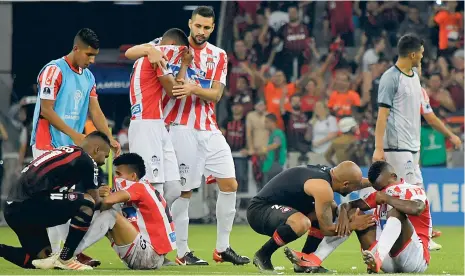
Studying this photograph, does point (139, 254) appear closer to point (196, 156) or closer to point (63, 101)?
point (196, 156)

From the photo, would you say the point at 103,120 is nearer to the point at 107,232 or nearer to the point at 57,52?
the point at 107,232

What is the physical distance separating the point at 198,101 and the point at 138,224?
1.73 metres

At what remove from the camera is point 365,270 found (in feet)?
33.4

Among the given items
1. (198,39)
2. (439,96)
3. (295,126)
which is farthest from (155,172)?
(439,96)

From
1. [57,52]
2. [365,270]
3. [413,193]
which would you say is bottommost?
[365,270]

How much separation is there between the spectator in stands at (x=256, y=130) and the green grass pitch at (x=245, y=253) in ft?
6.62

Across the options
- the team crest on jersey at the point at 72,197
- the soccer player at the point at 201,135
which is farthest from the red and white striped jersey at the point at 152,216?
the soccer player at the point at 201,135

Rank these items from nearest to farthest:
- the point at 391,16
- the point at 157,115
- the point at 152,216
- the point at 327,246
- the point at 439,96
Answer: the point at 327,246, the point at 152,216, the point at 157,115, the point at 439,96, the point at 391,16

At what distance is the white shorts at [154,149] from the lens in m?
10.9

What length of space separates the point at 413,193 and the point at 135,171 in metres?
2.56

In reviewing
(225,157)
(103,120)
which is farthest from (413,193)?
(103,120)

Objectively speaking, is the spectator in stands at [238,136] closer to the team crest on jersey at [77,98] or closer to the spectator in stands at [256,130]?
the spectator in stands at [256,130]

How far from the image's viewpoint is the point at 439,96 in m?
19.8

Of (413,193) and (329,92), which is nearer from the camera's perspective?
(413,193)
